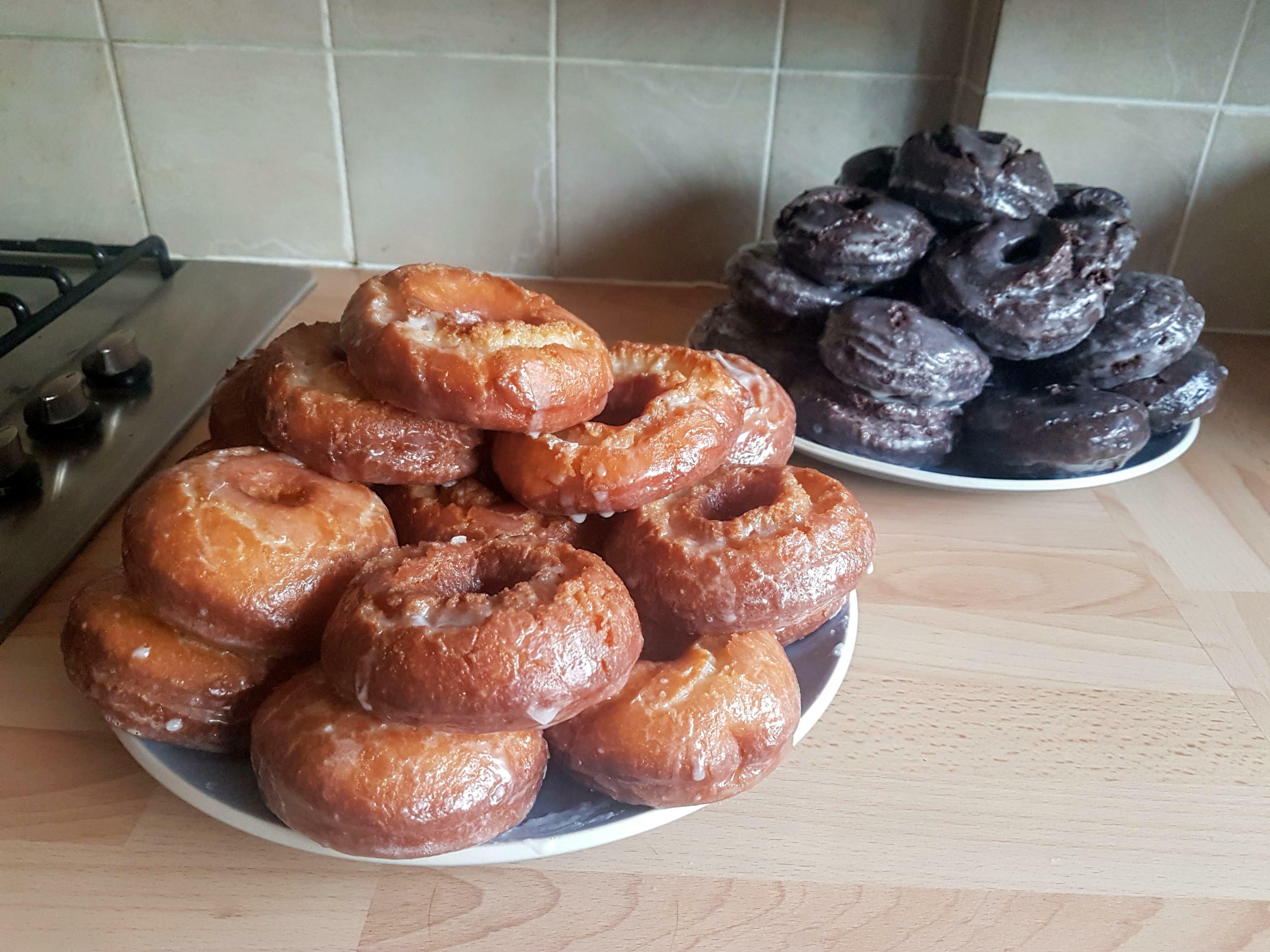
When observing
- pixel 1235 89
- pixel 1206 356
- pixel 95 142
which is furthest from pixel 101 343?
pixel 1235 89

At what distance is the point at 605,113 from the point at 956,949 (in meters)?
1.12

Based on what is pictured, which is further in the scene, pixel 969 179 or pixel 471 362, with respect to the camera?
pixel 969 179

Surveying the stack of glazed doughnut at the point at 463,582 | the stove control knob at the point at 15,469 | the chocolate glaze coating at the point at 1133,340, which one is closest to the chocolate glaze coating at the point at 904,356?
the chocolate glaze coating at the point at 1133,340

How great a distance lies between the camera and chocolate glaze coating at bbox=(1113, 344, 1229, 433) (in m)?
0.92

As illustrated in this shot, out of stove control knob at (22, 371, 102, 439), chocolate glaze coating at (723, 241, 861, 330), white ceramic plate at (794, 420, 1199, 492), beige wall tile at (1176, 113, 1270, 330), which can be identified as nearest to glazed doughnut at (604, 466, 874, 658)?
white ceramic plate at (794, 420, 1199, 492)

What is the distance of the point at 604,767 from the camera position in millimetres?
498

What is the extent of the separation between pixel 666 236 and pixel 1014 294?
643 mm

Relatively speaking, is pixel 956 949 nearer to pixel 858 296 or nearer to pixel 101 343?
pixel 858 296

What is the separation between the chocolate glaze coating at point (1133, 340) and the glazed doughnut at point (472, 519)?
0.57 meters

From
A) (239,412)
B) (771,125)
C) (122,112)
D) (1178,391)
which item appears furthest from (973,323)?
(122,112)

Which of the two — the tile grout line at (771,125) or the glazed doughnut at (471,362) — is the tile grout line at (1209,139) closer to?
the tile grout line at (771,125)

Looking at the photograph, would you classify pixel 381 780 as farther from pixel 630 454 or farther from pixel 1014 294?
pixel 1014 294

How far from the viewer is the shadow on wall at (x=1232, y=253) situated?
4.00ft

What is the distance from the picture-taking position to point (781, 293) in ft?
3.07
